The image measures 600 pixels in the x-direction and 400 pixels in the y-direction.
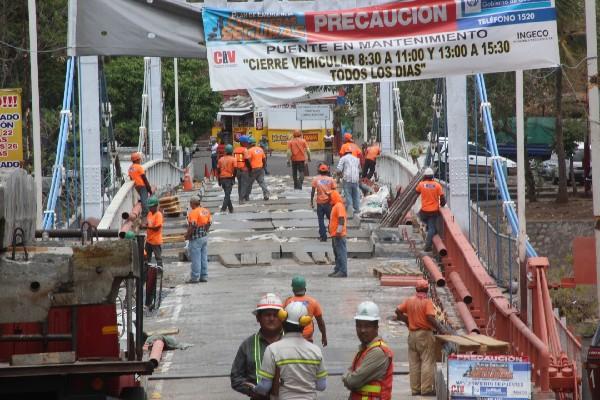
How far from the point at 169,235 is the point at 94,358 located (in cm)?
1977

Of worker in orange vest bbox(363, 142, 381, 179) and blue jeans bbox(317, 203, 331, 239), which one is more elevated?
worker in orange vest bbox(363, 142, 381, 179)

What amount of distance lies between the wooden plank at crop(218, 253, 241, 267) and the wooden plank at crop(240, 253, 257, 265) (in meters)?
0.10

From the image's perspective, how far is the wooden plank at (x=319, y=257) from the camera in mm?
26609

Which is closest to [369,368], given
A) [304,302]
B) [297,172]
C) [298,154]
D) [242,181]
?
[304,302]

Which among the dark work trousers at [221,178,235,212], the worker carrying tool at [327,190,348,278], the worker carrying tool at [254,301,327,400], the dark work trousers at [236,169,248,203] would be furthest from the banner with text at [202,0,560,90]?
the dark work trousers at [236,169,248,203]

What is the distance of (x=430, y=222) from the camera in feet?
85.6

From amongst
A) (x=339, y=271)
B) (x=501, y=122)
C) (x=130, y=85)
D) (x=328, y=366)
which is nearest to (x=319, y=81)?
(x=328, y=366)

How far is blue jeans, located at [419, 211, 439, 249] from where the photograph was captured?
25.9 metres

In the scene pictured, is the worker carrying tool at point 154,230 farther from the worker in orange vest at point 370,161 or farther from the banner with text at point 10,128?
the worker in orange vest at point 370,161

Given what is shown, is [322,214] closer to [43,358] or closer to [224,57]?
[224,57]

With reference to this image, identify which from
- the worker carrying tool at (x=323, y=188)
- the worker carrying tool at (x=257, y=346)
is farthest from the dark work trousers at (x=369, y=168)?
the worker carrying tool at (x=257, y=346)

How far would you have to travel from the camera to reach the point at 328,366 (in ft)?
58.1

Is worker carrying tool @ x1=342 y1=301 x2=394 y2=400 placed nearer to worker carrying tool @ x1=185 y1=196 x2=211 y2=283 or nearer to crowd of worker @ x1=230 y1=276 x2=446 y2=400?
crowd of worker @ x1=230 y1=276 x2=446 y2=400

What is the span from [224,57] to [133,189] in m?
15.6
